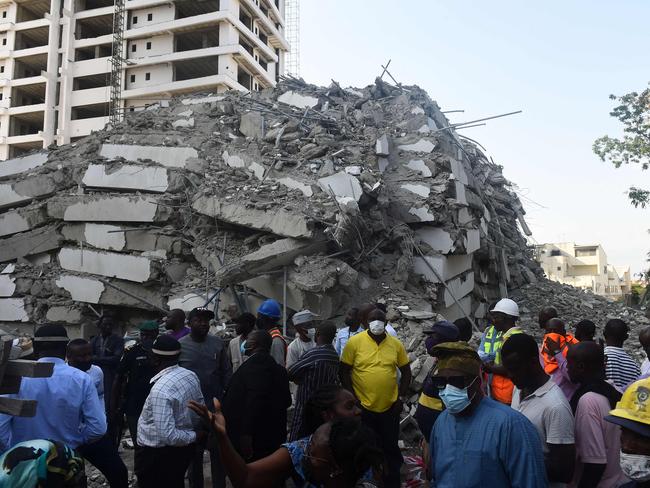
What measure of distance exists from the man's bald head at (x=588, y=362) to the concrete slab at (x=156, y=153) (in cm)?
1050

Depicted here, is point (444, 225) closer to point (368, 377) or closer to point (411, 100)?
point (411, 100)

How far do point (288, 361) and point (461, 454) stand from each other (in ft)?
11.6

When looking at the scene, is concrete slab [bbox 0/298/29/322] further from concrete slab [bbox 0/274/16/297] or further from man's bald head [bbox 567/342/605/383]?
man's bald head [bbox 567/342/605/383]

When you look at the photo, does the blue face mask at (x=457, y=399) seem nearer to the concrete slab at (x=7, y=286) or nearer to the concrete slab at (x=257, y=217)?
the concrete slab at (x=257, y=217)

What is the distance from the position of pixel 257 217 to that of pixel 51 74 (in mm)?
41357

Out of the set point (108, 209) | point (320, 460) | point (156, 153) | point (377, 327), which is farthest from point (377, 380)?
point (156, 153)

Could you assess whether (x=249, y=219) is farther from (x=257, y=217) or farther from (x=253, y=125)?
(x=253, y=125)

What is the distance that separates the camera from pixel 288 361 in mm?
5766

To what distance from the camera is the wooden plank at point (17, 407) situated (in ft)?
8.62

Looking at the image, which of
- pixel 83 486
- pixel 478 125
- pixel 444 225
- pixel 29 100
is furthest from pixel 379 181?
pixel 29 100

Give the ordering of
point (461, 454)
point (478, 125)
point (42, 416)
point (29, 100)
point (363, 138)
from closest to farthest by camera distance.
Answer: point (461, 454), point (42, 416), point (363, 138), point (478, 125), point (29, 100)

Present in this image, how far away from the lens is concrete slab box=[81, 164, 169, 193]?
38.9 ft

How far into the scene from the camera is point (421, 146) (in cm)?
1313

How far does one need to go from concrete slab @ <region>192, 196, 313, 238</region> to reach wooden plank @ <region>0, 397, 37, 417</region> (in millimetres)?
6941
